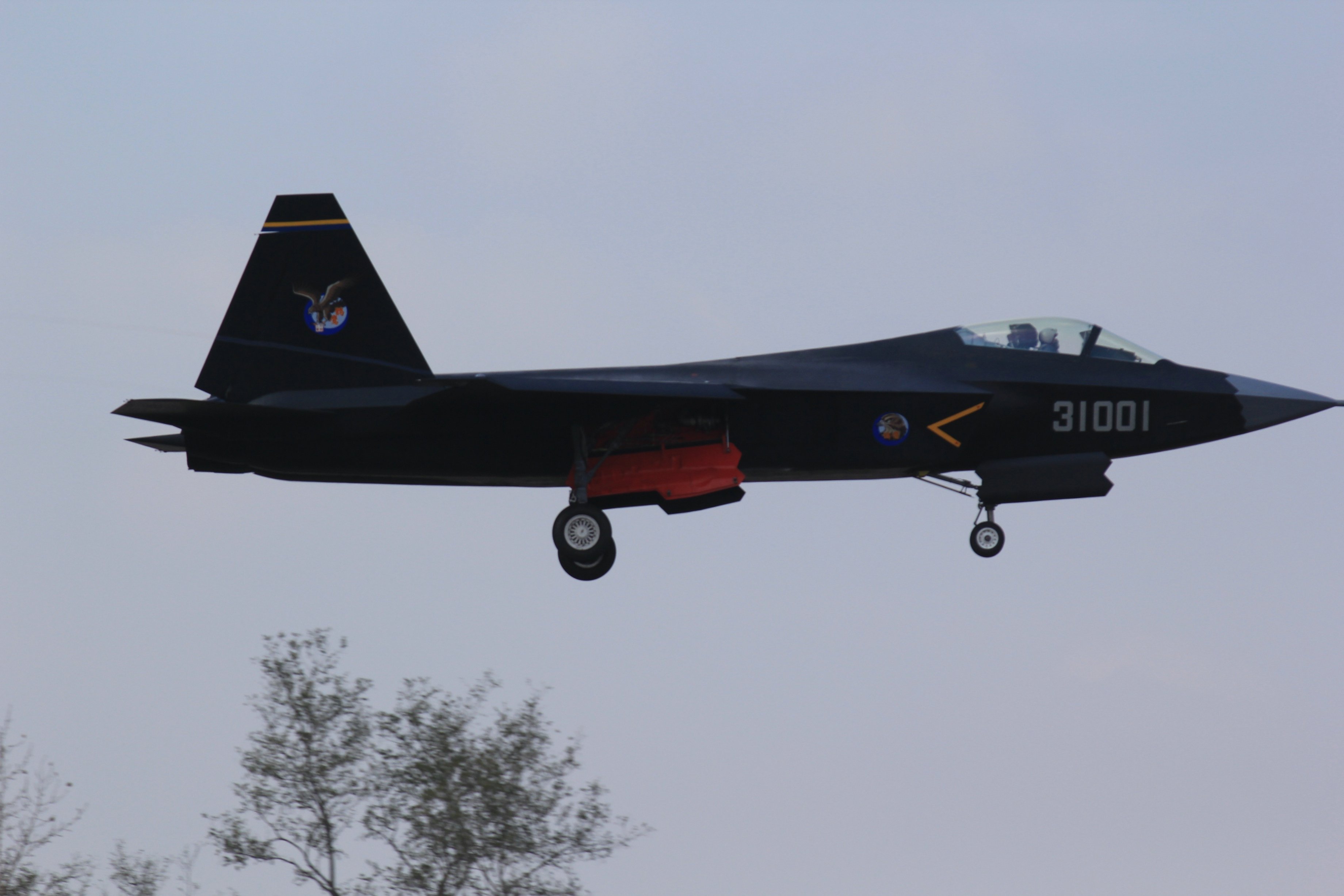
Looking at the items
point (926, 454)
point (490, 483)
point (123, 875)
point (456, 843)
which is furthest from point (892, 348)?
point (123, 875)

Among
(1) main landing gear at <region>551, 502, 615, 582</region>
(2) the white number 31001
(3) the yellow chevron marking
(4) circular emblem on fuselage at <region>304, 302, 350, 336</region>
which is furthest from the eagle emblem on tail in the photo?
(2) the white number 31001

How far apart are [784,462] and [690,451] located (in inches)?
47.3

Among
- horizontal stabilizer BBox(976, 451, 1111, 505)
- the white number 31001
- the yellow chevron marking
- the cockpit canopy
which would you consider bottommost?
horizontal stabilizer BBox(976, 451, 1111, 505)

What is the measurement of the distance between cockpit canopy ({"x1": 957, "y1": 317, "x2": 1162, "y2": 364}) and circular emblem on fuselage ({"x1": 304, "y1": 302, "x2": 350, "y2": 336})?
26.6 feet

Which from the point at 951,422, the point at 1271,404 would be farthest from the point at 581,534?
the point at 1271,404

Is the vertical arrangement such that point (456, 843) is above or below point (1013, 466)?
below

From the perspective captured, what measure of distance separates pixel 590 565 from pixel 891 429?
165 inches

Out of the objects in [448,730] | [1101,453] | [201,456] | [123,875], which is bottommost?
[123,875]

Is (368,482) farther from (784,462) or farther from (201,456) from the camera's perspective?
(784,462)

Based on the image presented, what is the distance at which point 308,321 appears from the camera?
21.3 m

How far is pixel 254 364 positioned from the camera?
69.6 feet

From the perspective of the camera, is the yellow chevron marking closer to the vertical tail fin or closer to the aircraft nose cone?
the aircraft nose cone

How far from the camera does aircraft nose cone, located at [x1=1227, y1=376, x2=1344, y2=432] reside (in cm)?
2208

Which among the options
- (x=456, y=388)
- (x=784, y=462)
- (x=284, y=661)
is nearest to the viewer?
(x=456, y=388)
